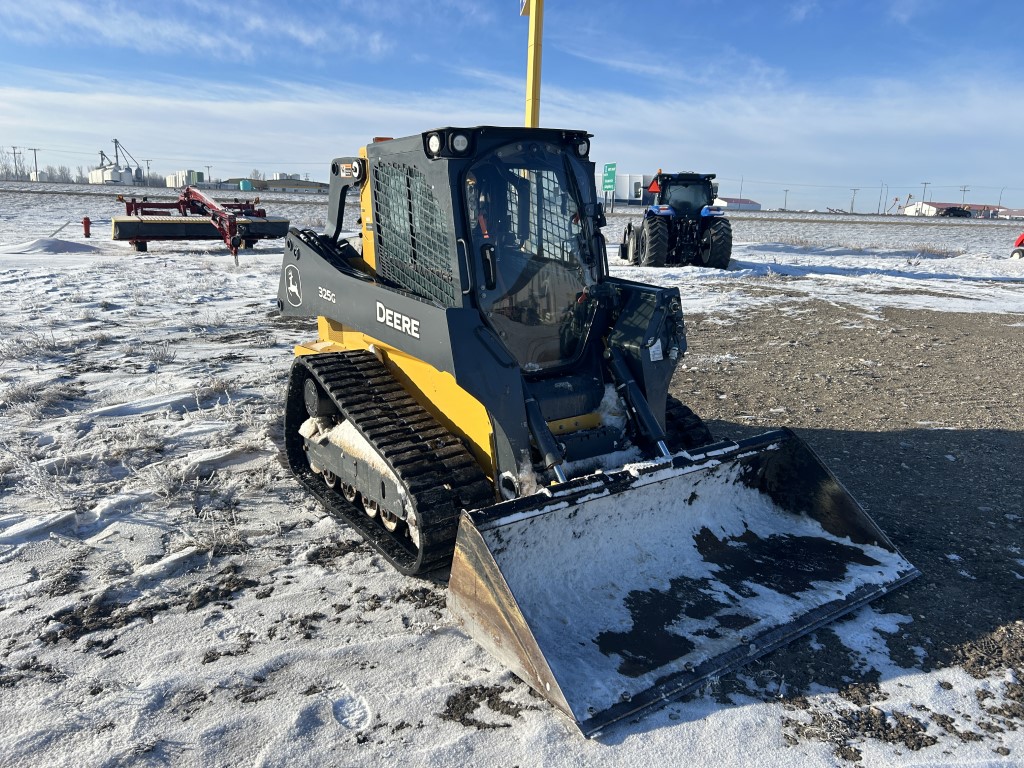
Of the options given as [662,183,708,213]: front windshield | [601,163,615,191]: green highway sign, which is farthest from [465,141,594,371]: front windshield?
[601,163,615,191]: green highway sign

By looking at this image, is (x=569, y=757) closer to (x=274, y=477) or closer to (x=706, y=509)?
(x=706, y=509)

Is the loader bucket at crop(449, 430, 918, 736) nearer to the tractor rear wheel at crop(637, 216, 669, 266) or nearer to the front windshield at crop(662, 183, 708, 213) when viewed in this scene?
the tractor rear wheel at crop(637, 216, 669, 266)

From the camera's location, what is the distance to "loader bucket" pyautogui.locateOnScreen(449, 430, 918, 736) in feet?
10.2

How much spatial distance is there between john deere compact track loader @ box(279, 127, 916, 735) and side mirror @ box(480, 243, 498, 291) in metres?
0.02

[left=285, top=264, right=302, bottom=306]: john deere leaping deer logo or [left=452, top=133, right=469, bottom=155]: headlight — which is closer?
[left=452, top=133, right=469, bottom=155]: headlight

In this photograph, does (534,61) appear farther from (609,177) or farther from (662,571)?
(609,177)

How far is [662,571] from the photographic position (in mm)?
3822

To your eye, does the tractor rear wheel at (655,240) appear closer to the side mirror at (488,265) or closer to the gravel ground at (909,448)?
the gravel ground at (909,448)

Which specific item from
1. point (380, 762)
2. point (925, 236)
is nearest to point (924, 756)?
point (380, 762)

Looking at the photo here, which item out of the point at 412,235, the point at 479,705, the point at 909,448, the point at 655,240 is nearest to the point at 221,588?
the point at 479,705

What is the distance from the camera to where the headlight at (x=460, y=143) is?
3.83 metres

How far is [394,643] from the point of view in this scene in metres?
3.39

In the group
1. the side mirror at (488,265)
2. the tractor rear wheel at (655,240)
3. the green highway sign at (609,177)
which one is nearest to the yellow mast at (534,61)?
the side mirror at (488,265)

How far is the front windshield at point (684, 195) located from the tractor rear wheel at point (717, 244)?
911mm
